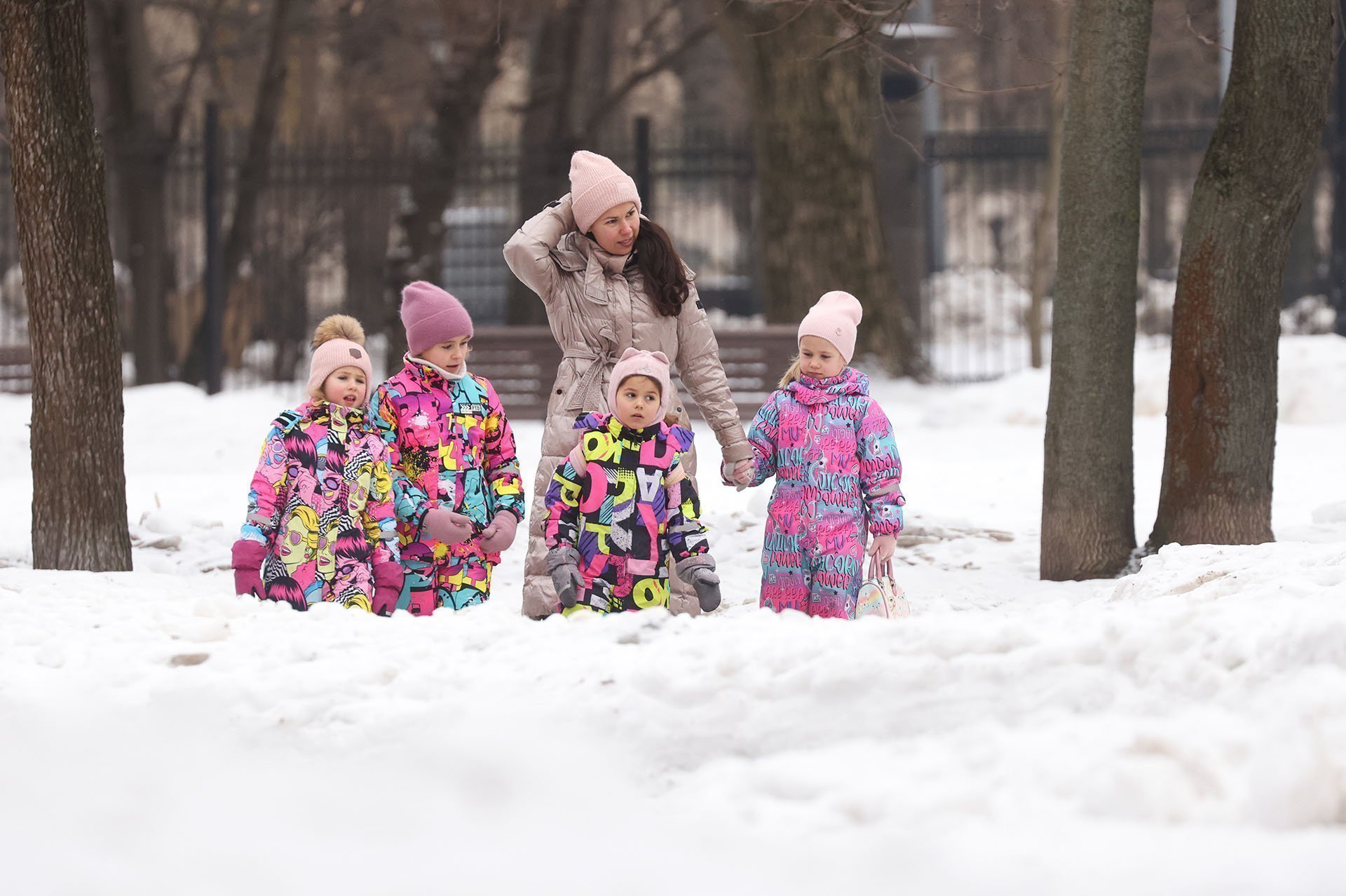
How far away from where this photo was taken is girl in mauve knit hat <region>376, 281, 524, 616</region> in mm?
5184

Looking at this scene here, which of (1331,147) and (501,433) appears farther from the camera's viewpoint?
(1331,147)

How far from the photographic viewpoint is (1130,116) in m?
6.55

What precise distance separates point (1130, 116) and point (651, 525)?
122 inches

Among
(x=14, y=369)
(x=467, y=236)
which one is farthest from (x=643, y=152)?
(x=467, y=236)

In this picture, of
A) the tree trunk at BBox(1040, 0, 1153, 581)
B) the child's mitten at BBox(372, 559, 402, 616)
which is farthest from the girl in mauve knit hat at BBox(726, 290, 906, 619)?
the tree trunk at BBox(1040, 0, 1153, 581)

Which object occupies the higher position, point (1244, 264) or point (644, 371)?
point (1244, 264)

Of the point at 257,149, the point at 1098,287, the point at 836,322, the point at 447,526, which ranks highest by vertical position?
the point at 257,149

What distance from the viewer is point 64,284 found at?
20.3 feet

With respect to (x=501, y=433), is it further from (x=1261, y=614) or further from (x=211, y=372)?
(x=211, y=372)

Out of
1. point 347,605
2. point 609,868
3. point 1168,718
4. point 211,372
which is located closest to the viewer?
point 609,868

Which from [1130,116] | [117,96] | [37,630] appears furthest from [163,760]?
[117,96]

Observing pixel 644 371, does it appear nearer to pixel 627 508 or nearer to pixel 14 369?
pixel 627 508

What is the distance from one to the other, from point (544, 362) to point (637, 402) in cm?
869

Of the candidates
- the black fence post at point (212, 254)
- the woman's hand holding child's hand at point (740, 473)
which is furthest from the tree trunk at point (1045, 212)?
the woman's hand holding child's hand at point (740, 473)
